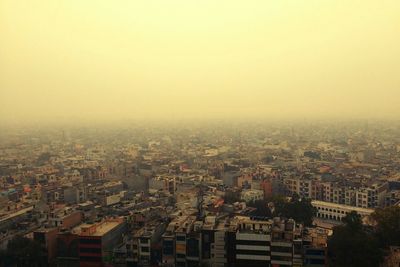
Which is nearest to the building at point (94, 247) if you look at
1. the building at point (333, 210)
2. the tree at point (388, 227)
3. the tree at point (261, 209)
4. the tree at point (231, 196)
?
the tree at point (261, 209)

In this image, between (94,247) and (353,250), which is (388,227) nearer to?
(353,250)

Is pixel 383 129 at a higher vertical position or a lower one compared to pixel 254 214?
higher

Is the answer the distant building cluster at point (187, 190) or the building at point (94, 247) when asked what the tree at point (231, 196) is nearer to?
the distant building cluster at point (187, 190)

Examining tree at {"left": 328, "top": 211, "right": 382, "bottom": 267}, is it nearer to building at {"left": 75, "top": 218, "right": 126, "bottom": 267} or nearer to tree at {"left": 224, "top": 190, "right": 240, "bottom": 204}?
building at {"left": 75, "top": 218, "right": 126, "bottom": 267}

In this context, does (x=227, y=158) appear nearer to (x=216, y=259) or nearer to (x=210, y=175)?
(x=210, y=175)

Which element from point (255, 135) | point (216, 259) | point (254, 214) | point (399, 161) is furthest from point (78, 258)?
point (255, 135)

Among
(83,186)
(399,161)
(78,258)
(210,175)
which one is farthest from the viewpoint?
(399,161)

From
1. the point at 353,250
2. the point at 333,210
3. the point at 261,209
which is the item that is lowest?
the point at 333,210

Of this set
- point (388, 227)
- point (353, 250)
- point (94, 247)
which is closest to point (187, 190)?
point (94, 247)

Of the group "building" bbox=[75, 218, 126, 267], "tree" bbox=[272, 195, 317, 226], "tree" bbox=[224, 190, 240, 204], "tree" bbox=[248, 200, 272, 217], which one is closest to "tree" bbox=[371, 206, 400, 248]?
"tree" bbox=[272, 195, 317, 226]
